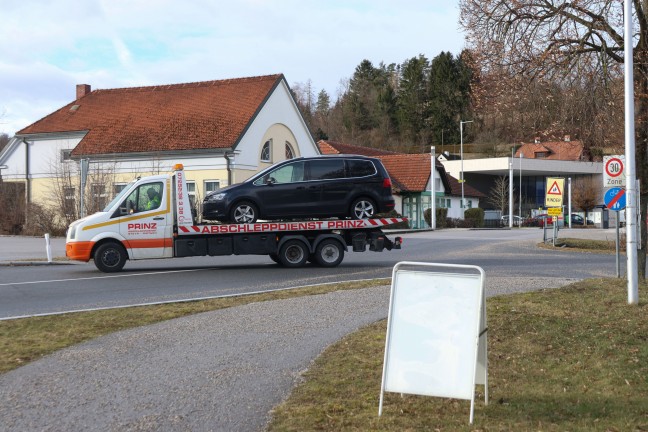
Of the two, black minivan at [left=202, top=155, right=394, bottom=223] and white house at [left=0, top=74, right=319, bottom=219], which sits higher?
white house at [left=0, top=74, right=319, bottom=219]

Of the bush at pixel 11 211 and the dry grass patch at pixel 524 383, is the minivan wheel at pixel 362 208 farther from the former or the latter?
the bush at pixel 11 211

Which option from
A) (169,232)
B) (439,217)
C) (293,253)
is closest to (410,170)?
(439,217)

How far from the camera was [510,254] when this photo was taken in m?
25.8

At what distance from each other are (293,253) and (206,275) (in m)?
2.43

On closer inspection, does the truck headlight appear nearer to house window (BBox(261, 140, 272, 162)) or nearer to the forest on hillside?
the forest on hillside

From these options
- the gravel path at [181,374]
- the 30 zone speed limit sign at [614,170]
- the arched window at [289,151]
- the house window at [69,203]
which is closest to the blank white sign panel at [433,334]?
the gravel path at [181,374]

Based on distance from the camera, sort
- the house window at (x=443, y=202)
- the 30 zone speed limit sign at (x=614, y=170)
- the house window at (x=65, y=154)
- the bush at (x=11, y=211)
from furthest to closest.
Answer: the house window at (x=443, y=202), the house window at (x=65, y=154), the bush at (x=11, y=211), the 30 zone speed limit sign at (x=614, y=170)

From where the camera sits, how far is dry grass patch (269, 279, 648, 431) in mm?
6102

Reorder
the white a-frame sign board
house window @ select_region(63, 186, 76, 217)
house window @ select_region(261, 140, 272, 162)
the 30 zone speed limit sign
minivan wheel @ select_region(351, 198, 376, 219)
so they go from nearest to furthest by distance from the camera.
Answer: the white a-frame sign board → the 30 zone speed limit sign → minivan wheel @ select_region(351, 198, 376, 219) → house window @ select_region(63, 186, 76, 217) → house window @ select_region(261, 140, 272, 162)

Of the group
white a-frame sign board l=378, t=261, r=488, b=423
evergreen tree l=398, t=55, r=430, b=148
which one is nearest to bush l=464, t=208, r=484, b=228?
evergreen tree l=398, t=55, r=430, b=148

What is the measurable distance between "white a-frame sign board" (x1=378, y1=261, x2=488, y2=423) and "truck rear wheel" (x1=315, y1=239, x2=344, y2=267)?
13585 mm

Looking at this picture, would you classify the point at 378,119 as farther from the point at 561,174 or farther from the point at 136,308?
the point at 136,308

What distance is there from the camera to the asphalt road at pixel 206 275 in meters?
14.5

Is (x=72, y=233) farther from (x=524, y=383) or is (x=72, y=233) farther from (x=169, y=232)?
(x=524, y=383)
